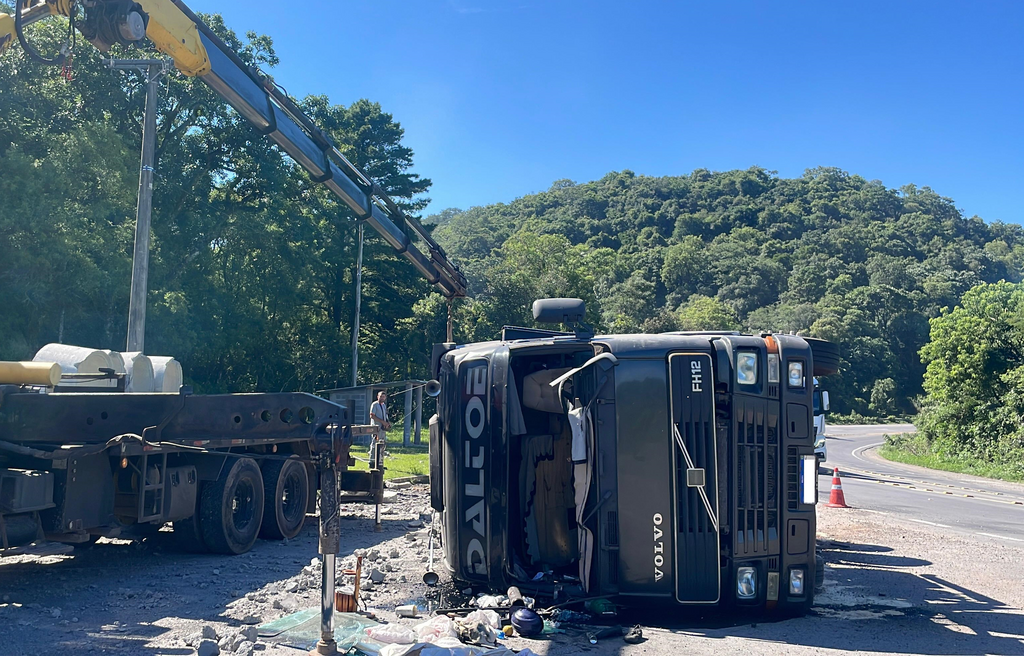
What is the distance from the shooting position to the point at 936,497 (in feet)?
57.8

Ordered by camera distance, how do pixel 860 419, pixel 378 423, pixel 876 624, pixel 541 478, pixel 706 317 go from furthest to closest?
pixel 706 317 → pixel 860 419 → pixel 378 423 → pixel 541 478 → pixel 876 624

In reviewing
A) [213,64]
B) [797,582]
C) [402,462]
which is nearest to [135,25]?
[213,64]

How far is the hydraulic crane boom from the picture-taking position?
30.1 ft

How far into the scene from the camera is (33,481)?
Answer: 7.21m

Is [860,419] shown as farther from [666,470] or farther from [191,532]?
[666,470]

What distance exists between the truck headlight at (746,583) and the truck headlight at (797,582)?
313mm

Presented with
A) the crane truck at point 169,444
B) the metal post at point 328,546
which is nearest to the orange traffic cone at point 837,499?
the crane truck at point 169,444

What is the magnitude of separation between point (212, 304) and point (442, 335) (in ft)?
50.3

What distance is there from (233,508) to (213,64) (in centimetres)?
568

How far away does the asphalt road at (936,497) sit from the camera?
13.1m

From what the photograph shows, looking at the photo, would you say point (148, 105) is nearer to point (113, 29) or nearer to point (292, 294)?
point (113, 29)

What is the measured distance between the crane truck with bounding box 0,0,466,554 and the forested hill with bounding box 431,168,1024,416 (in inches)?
1147

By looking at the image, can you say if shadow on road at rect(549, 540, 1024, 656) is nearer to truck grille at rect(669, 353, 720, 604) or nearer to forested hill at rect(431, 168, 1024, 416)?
truck grille at rect(669, 353, 720, 604)

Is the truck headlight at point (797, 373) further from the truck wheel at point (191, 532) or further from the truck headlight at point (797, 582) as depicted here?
the truck wheel at point (191, 532)
